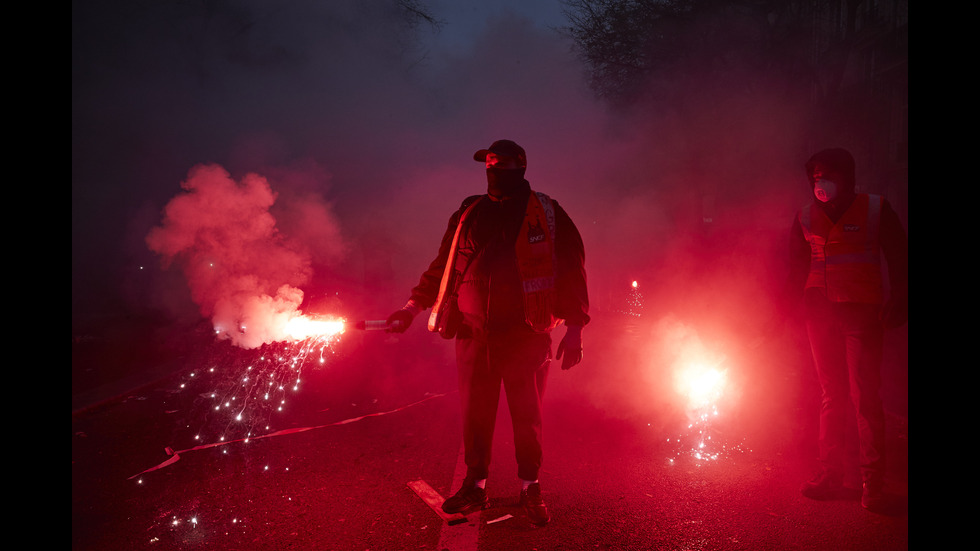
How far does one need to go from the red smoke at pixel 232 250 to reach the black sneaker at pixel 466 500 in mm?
4922

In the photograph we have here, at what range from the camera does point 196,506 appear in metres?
3.40

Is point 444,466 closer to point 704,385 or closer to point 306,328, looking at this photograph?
point 704,385

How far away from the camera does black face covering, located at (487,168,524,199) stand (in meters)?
3.40

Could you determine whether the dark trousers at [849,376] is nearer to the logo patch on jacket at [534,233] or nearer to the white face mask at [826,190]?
the white face mask at [826,190]

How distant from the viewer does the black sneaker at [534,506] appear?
3.08 meters

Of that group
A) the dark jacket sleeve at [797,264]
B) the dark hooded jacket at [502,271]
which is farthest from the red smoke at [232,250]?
the dark jacket sleeve at [797,264]

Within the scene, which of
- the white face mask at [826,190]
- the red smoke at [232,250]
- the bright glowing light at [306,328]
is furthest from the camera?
the red smoke at [232,250]

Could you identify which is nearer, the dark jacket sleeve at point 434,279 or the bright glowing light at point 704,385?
the dark jacket sleeve at point 434,279

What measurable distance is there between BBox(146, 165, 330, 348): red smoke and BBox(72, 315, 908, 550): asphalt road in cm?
129

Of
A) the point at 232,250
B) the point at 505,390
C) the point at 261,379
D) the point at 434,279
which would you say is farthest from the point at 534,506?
the point at 232,250

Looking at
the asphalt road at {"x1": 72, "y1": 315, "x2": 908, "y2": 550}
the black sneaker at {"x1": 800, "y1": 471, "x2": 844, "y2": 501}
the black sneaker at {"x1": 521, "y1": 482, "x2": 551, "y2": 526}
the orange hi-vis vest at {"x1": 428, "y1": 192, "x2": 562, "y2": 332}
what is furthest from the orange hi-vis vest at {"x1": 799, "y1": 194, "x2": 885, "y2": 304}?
the black sneaker at {"x1": 521, "y1": 482, "x2": 551, "y2": 526}

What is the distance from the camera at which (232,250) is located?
8508 millimetres

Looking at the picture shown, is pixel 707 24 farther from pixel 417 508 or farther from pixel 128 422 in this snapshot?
pixel 128 422

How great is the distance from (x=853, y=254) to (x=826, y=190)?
1.52ft
